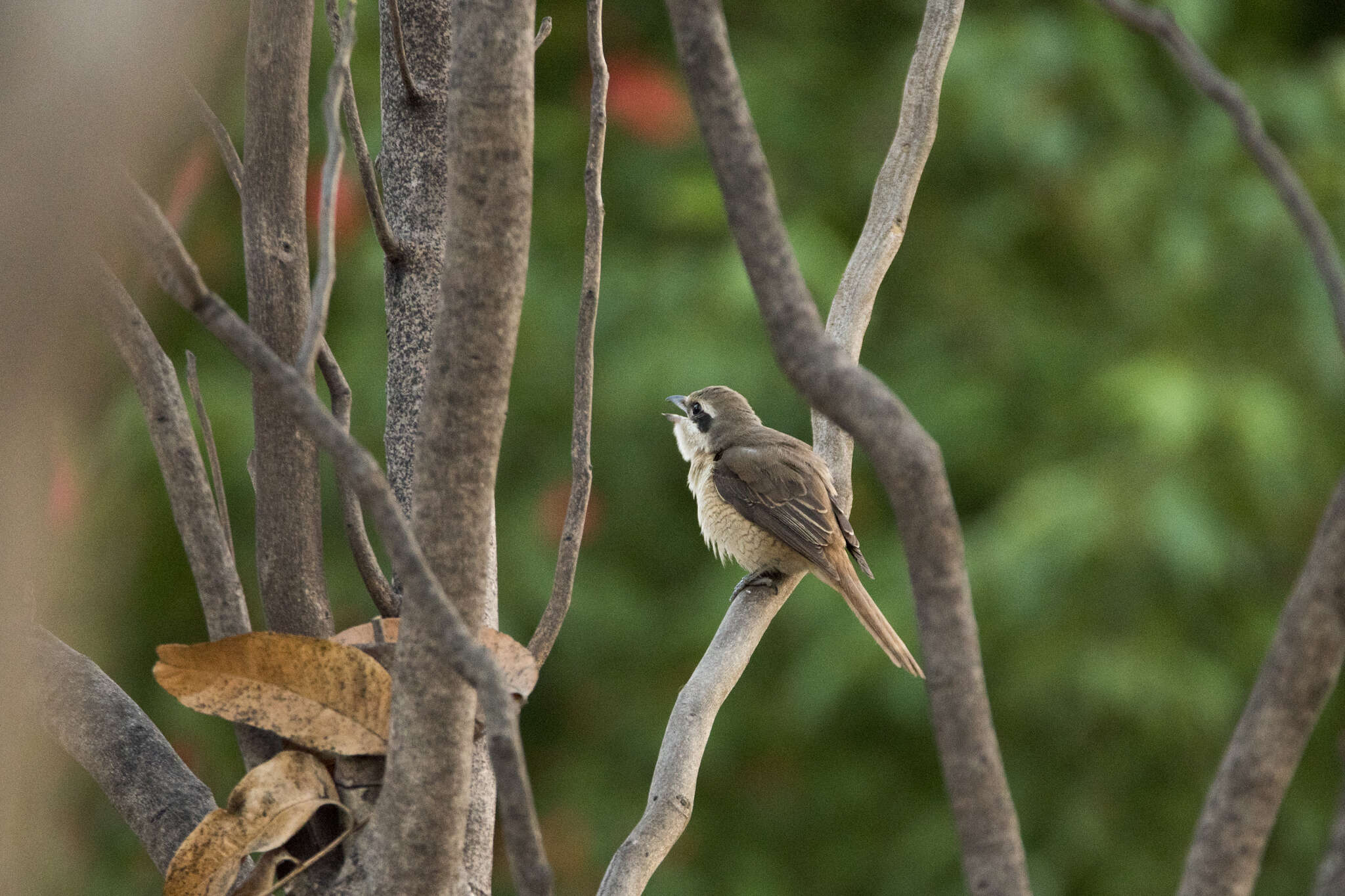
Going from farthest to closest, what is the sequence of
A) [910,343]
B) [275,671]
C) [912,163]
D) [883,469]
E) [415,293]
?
[910,343]
[912,163]
[415,293]
[275,671]
[883,469]

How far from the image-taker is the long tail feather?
151 inches

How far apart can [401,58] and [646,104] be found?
5238 millimetres

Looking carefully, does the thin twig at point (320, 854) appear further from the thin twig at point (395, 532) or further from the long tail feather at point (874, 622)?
the long tail feather at point (874, 622)

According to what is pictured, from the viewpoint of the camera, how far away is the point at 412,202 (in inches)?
78.7

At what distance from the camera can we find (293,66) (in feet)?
5.03

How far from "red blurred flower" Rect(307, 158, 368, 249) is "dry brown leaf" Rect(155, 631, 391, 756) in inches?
163

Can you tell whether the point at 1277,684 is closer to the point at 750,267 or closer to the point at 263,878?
the point at 750,267

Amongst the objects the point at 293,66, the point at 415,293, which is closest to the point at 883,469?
the point at 293,66

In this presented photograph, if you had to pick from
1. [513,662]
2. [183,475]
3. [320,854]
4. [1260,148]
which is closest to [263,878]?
[320,854]

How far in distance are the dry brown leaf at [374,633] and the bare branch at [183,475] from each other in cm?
13

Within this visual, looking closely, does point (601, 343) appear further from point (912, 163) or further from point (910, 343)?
point (912, 163)

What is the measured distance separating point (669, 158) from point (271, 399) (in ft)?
19.7

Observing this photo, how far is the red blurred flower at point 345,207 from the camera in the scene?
18.1ft

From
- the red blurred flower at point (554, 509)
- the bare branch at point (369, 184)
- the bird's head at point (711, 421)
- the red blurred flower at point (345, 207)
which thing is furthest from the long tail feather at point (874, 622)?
the red blurred flower at point (345, 207)
